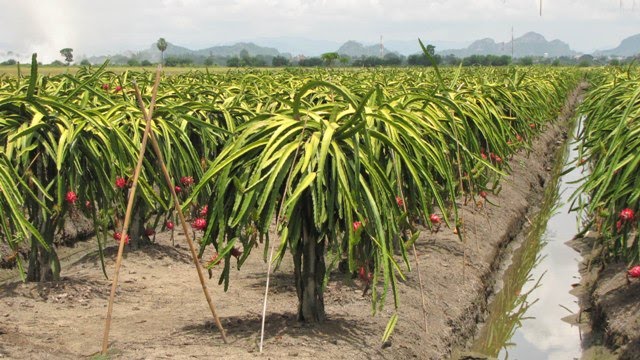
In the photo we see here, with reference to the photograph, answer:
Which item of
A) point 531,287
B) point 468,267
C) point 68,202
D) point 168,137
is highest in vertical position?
point 168,137

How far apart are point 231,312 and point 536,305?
12.1 feet

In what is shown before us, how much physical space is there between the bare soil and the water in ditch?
251 millimetres

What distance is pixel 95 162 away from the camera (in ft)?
19.8

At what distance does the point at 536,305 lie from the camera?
810cm

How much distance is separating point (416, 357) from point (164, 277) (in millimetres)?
2965

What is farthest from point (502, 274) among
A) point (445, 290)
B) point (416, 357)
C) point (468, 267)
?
point (416, 357)

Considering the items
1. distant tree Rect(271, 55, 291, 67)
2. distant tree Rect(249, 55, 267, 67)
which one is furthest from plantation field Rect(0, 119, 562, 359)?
distant tree Rect(271, 55, 291, 67)

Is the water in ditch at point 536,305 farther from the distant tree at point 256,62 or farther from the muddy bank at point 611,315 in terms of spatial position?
the distant tree at point 256,62

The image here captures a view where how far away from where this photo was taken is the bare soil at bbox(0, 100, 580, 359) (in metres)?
4.77

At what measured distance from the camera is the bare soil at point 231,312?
4.77 meters

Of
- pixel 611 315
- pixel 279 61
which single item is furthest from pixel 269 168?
pixel 279 61

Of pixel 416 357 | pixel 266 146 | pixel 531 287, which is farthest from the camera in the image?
pixel 531 287

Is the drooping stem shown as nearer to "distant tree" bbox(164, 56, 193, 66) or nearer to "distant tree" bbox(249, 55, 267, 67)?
"distant tree" bbox(164, 56, 193, 66)

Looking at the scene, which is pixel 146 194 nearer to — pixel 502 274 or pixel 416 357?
pixel 416 357
